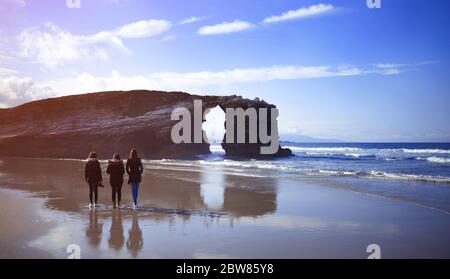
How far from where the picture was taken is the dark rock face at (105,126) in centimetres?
5606

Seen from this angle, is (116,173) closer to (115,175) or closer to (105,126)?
(115,175)

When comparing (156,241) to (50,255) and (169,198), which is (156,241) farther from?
(169,198)

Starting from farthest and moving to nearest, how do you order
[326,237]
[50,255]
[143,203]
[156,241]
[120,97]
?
[120,97]
[143,203]
[326,237]
[156,241]
[50,255]

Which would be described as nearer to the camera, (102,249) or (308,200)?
(102,249)

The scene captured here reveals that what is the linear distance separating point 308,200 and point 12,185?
13.8m

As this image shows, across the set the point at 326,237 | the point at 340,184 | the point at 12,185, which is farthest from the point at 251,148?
the point at 326,237

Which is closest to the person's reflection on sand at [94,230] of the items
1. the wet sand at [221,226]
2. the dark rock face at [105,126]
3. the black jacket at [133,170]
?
the wet sand at [221,226]

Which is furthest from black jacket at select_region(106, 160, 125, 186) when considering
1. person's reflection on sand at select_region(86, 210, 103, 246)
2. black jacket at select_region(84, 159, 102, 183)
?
person's reflection on sand at select_region(86, 210, 103, 246)

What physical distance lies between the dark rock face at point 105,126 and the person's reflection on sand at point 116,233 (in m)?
42.3

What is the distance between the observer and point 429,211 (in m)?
12.9

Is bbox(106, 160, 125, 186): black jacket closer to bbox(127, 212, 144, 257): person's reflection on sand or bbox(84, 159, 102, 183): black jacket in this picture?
bbox(84, 159, 102, 183): black jacket

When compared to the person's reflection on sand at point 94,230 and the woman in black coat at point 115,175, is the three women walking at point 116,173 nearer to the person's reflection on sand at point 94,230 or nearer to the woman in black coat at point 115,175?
the woman in black coat at point 115,175

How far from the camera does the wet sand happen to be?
7.99 metres

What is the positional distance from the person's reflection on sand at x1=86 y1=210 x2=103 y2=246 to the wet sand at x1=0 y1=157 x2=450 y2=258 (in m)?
0.02
